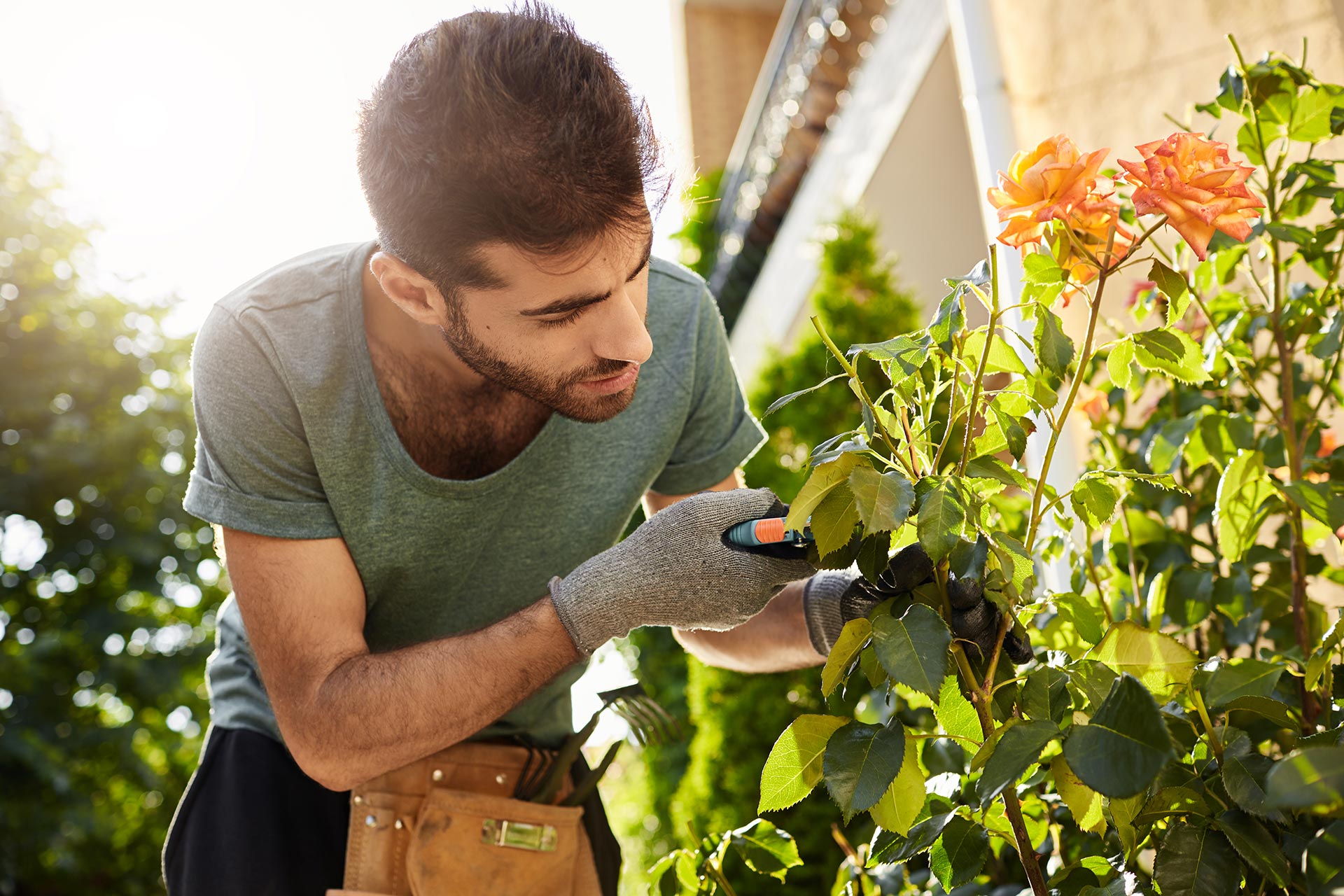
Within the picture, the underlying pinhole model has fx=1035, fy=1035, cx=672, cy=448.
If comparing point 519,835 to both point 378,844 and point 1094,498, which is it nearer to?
point 378,844

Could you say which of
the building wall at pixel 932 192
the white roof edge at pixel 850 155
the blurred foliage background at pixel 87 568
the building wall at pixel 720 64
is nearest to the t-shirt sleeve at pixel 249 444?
the building wall at pixel 932 192

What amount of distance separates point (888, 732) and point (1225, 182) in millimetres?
612

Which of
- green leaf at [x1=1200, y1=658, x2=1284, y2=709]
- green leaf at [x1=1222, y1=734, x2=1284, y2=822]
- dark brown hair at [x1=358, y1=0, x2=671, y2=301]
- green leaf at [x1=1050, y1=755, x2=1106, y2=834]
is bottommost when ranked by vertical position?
green leaf at [x1=1050, y1=755, x2=1106, y2=834]

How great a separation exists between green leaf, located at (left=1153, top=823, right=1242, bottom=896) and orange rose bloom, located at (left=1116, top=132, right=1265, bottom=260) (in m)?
0.52

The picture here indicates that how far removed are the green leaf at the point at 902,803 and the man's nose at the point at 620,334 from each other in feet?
2.42

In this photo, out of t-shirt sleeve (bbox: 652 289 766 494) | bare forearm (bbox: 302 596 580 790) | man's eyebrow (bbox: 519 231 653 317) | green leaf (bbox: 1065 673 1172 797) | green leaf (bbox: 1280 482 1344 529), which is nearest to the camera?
green leaf (bbox: 1065 673 1172 797)

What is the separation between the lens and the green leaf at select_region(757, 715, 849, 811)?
0.97m

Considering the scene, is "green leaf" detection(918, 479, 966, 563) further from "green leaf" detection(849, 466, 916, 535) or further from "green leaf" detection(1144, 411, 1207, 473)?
"green leaf" detection(1144, 411, 1207, 473)

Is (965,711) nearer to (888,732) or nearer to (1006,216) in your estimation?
(888,732)

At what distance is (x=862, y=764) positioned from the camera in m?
0.90

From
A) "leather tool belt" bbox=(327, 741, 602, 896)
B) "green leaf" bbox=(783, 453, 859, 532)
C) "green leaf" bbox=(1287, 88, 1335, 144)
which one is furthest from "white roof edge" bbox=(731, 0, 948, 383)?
"green leaf" bbox=(783, 453, 859, 532)

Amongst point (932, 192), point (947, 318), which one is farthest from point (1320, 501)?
point (932, 192)

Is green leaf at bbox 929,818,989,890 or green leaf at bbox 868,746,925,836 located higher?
green leaf at bbox 868,746,925,836

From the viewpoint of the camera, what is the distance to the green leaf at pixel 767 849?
1260 millimetres
